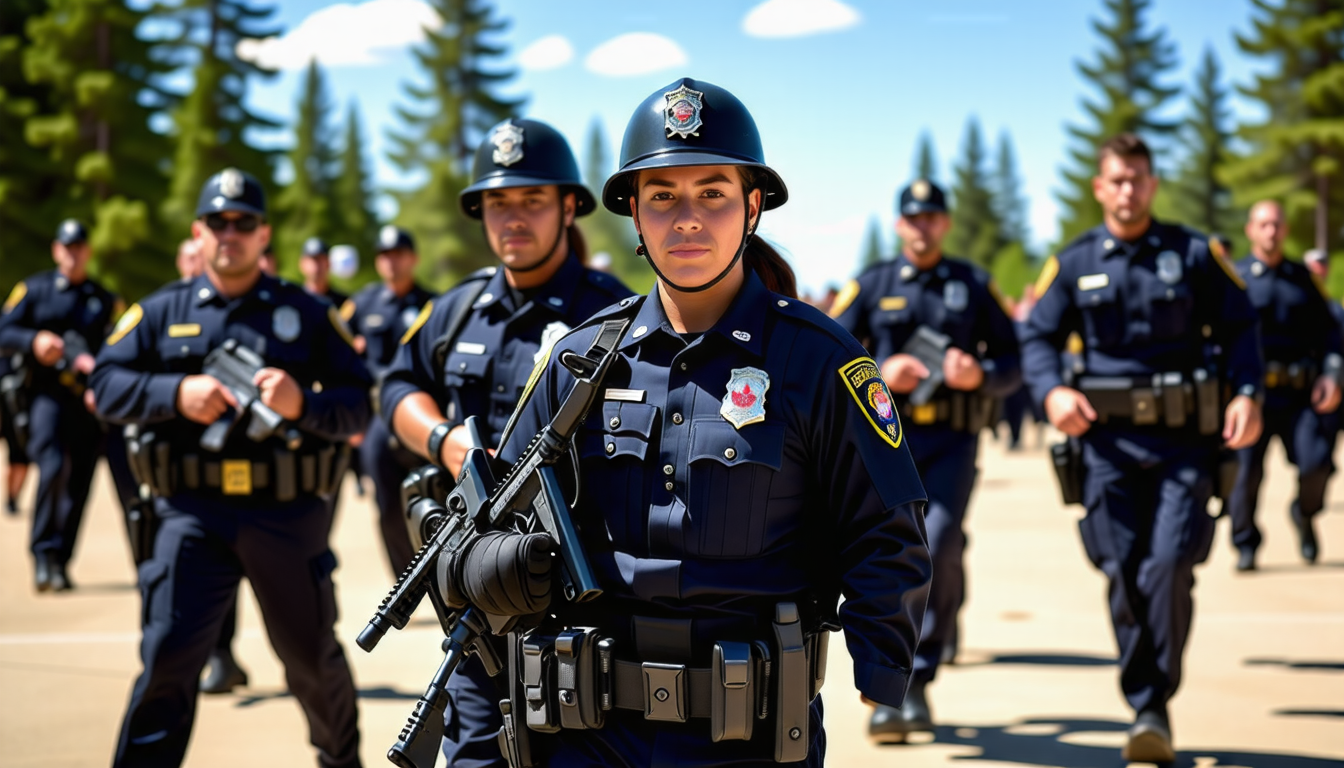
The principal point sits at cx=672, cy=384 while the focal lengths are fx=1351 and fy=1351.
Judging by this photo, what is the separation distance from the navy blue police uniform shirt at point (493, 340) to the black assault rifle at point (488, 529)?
1.17 meters

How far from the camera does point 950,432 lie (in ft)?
22.6

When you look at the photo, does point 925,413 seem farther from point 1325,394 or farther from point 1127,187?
point 1325,394

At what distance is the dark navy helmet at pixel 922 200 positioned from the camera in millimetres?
7270

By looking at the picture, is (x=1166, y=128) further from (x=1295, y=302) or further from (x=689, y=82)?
(x=689, y=82)

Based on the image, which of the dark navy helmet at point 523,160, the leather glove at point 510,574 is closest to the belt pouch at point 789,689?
the leather glove at point 510,574

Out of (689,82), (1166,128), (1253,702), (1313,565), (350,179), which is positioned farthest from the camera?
(350,179)

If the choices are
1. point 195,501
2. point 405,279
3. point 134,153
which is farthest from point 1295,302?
point 134,153

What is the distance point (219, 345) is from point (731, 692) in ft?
10.7

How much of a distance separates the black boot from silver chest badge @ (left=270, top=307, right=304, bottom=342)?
92.6 inches

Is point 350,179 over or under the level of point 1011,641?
over

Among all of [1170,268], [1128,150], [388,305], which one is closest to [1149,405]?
[1170,268]

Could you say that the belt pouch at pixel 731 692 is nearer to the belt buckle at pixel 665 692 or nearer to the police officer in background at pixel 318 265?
the belt buckle at pixel 665 692

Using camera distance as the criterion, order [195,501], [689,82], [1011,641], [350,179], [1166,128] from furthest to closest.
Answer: [350,179] → [1166,128] → [1011,641] → [195,501] → [689,82]

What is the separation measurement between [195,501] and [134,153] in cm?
3731
